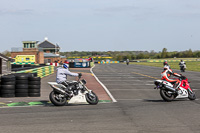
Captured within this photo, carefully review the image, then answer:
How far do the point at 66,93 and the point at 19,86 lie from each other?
12.6 ft

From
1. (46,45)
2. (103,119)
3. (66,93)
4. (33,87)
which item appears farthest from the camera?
(46,45)

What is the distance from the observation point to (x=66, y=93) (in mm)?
12984

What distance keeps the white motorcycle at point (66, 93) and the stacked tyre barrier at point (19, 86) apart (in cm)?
329

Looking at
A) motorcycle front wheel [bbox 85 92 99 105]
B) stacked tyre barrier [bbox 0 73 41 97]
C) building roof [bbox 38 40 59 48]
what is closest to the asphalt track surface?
motorcycle front wheel [bbox 85 92 99 105]

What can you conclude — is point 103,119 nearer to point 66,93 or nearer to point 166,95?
Result: point 66,93

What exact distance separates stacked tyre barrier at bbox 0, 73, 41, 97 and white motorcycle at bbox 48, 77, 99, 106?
3.29 meters

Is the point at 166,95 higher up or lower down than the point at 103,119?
higher up

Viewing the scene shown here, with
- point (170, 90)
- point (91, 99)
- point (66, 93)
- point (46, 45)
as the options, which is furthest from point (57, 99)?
point (46, 45)

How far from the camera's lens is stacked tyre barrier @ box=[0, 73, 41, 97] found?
1564cm

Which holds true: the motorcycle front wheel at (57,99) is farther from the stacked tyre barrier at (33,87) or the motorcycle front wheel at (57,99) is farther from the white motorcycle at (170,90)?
the white motorcycle at (170,90)

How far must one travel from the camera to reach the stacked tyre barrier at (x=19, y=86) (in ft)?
51.3

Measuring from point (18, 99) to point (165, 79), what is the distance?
21.2ft

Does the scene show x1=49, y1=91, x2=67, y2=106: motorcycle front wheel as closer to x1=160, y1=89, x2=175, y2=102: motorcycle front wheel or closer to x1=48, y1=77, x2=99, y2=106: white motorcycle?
x1=48, y1=77, x2=99, y2=106: white motorcycle

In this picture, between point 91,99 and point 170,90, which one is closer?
point 91,99
